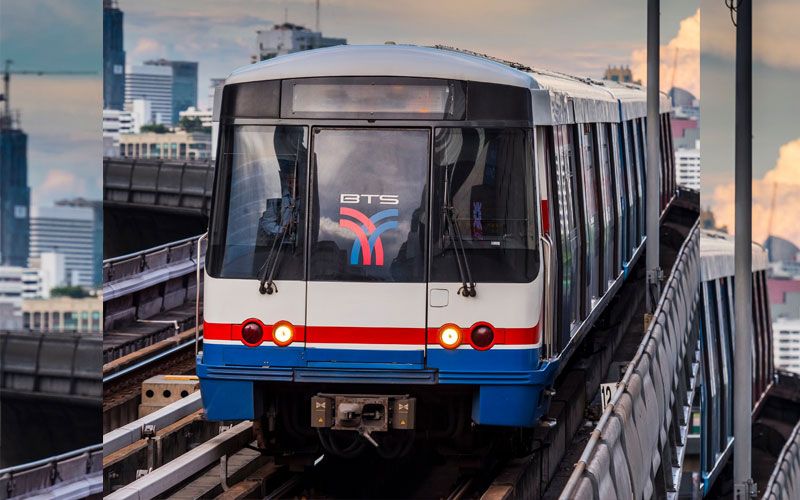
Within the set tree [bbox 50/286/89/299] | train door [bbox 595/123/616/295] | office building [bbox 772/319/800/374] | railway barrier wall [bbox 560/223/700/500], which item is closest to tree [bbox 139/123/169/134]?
tree [bbox 50/286/89/299]

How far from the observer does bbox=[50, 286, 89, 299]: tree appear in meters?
98.1

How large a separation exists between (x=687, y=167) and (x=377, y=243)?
3161cm

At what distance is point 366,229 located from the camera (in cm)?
1195

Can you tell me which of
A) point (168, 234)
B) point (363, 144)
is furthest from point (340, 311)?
point (168, 234)

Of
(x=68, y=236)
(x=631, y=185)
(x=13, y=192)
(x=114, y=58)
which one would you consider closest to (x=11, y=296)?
(x=13, y=192)

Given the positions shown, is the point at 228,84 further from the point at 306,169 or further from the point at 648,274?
the point at 648,274

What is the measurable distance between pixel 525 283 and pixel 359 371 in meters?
1.38

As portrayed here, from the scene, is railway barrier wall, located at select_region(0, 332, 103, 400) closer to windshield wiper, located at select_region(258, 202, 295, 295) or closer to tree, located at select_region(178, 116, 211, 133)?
windshield wiper, located at select_region(258, 202, 295, 295)

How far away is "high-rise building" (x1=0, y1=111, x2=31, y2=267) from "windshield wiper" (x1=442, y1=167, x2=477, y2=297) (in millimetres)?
83875

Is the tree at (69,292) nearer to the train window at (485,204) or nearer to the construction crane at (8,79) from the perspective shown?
the construction crane at (8,79)

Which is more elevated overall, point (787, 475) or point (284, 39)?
point (284, 39)

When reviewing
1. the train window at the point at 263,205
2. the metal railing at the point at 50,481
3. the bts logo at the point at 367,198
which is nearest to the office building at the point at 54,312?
the metal railing at the point at 50,481

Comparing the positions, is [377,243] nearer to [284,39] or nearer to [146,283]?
[146,283]

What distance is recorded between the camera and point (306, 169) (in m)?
12.0
